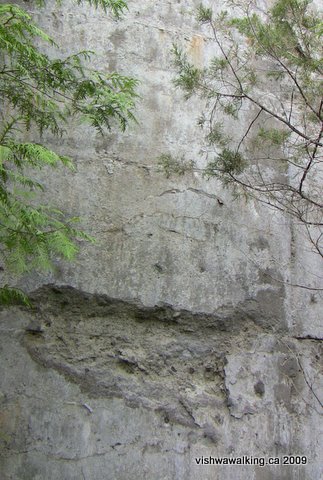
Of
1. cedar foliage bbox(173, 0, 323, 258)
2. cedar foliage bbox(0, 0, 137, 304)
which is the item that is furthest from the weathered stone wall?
cedar foliage bbox(0, 0, 137, 304)

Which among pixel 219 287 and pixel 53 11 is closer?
pixel 219 287

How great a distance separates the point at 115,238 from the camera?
359cm

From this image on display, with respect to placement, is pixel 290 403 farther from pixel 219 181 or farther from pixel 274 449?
pixel 219 181

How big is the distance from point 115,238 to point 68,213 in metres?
0.33

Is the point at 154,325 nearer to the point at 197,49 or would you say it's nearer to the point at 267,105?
the point at 267,105

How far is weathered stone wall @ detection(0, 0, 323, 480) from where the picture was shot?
3.21m

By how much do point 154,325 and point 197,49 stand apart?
205 centimetres

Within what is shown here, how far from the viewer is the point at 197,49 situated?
165 inches

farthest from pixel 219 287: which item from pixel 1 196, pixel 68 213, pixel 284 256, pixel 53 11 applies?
pixel 53 11

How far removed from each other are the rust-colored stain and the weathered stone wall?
0.62ft

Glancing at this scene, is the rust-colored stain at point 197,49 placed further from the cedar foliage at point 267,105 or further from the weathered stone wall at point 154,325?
the weathered stone wall at point 154,325

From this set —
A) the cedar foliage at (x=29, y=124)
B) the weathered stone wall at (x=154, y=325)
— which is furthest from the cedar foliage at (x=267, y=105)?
the cedar foliage at (x=29, y=124)

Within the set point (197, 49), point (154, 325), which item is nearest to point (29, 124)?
point (154, 325)

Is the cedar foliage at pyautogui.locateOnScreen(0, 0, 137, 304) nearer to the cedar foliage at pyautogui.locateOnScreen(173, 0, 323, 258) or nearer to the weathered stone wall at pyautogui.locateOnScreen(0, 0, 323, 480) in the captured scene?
the weathered stone wall at pyautogui.locateOnScreen(0, 0, 323, 480)
